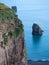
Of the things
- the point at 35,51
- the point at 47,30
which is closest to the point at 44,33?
the point at 47,30

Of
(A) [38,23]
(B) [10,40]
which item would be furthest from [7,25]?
(A) [38,23]

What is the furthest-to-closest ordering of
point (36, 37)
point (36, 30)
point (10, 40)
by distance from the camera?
point (36, 30), point (36, 37), point (10, 40)

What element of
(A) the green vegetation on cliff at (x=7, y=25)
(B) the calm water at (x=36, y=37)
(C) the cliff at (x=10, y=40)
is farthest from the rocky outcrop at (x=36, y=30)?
(A) the green vegetation on cliff at (x=7, y=25)

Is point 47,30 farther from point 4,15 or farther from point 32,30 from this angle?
point 4,15

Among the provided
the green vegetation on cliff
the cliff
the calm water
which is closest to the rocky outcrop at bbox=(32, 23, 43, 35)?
the calm water

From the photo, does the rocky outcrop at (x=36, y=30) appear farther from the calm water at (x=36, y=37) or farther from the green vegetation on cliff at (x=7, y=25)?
the green vegetation on cliff at (x=7, y=25)

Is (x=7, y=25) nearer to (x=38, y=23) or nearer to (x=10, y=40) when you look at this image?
(x=10, y=40)
